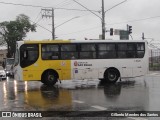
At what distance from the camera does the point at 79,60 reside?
2502 cm

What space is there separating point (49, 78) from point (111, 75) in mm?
4015

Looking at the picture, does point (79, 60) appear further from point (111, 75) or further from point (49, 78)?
point (111, 75)

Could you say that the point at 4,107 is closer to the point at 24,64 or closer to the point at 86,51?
the point at 24,64

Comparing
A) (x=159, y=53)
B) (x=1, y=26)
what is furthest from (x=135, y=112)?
(x=1, y=26)

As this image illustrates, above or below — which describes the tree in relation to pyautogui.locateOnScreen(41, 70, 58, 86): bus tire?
above

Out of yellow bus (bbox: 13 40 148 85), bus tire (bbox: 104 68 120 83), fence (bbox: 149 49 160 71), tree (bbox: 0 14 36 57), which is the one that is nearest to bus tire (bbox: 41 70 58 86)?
yellow bus (bbox: 13 40 148 85)

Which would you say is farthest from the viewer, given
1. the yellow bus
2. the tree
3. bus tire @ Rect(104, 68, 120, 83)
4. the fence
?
the tree

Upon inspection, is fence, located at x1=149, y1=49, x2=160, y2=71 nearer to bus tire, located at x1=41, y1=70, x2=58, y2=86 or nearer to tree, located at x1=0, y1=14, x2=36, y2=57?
bus tire, located at x1=41, y1=70, x2=58, y2=86

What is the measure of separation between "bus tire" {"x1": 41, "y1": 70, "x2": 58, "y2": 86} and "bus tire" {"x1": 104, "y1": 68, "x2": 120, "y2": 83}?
10.9ft

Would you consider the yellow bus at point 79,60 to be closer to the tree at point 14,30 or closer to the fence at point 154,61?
the fence at point 154,61

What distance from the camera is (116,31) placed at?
46.8 metres

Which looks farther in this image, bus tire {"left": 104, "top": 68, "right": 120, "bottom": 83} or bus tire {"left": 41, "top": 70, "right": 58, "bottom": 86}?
bus tire {"left": 104, "top": 68, "right": 120, "bottom": 83}

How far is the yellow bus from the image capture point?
2414 cm

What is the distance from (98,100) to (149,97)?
217cm
